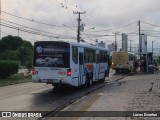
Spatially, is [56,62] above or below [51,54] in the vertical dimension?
below

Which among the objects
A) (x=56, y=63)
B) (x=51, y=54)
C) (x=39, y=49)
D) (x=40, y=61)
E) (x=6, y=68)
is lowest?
Answer: (x=6, y=68)

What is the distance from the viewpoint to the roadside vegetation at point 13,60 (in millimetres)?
34781

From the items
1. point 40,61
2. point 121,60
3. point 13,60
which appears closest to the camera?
point 40,61

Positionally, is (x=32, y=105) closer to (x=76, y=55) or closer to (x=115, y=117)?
(x=115, y=117)

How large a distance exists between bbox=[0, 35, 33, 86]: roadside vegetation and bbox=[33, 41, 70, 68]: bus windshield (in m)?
9.09

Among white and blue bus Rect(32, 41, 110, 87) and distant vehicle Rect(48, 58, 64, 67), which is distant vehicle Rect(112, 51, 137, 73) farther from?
distant vehicle Rect(48, 58, 64, 67)

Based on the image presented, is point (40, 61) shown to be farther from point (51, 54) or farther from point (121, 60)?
point (121, 60)

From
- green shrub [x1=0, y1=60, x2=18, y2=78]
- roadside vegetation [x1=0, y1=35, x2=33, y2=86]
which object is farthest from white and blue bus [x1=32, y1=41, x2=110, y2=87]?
green shrub [x1=0, y1=60, x2=18, y2=78]

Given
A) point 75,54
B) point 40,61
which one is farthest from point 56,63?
point 75,54

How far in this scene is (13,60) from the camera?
1778 inches

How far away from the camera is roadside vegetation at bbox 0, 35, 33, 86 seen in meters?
34.8

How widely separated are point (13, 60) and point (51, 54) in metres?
24.0

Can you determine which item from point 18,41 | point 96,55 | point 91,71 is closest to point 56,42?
point 91,71

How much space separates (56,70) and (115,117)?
10.0 metres
